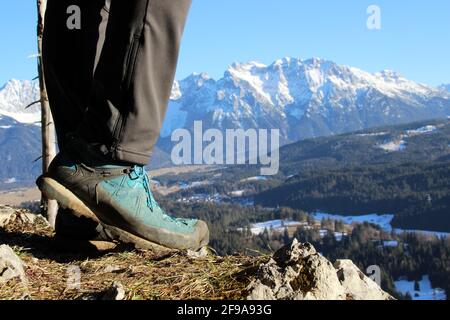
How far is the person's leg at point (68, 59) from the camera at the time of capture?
9.12ft

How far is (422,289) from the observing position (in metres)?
92.1

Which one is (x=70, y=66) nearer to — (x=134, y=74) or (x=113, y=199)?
(x=134, y=74)

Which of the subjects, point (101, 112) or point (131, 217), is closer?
point (101, 112)

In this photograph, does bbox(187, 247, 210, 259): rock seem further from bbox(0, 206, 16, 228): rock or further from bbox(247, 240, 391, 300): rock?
bbox(0, 206, 16, 228): rock

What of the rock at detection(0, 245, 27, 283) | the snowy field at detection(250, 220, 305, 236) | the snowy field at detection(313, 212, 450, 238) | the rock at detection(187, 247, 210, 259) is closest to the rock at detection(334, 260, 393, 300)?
the rock at detection(187, 247, 210, 259)

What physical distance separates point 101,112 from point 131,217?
2.00 feet

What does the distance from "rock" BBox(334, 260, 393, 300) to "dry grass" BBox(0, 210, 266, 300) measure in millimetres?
441

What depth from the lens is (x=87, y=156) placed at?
273 centimetres

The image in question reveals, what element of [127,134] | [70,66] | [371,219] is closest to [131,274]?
[127,134]

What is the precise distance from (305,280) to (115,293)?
83 centimetres
